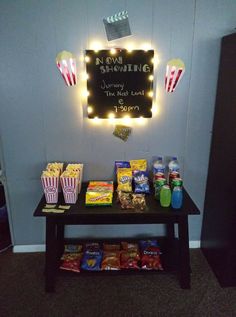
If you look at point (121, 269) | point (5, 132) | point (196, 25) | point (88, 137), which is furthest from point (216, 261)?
point (5, 132)

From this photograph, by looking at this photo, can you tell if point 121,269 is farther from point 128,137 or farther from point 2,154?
point 2,154

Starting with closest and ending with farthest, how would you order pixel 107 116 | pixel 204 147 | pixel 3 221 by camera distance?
pixel 107 116 < pixel 204 147 < pixel 3 221

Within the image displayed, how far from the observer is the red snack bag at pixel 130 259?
73.7 inches

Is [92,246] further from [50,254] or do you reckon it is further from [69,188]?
[69,188]

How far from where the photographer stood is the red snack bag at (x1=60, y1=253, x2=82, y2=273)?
185 centimetres

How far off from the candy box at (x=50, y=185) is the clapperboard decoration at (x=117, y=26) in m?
1.00

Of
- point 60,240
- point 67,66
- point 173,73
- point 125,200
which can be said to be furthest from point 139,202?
point 67,66

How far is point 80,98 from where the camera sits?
1.86m

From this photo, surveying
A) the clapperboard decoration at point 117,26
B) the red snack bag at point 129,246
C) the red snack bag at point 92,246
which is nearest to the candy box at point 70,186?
the red snack bag at point 92,246

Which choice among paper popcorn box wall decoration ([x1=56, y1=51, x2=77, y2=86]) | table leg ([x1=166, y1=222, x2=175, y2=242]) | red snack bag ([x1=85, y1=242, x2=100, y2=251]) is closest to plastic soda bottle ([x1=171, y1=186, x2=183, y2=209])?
table leg ([x1=166, y1=222, x2=175, y2=242])

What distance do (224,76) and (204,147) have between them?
54cm

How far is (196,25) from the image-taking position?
1.75 meters

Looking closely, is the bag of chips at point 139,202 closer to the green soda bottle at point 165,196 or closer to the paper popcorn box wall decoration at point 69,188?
the green soda bottle at point 165,196

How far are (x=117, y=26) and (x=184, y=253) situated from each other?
160 cm
